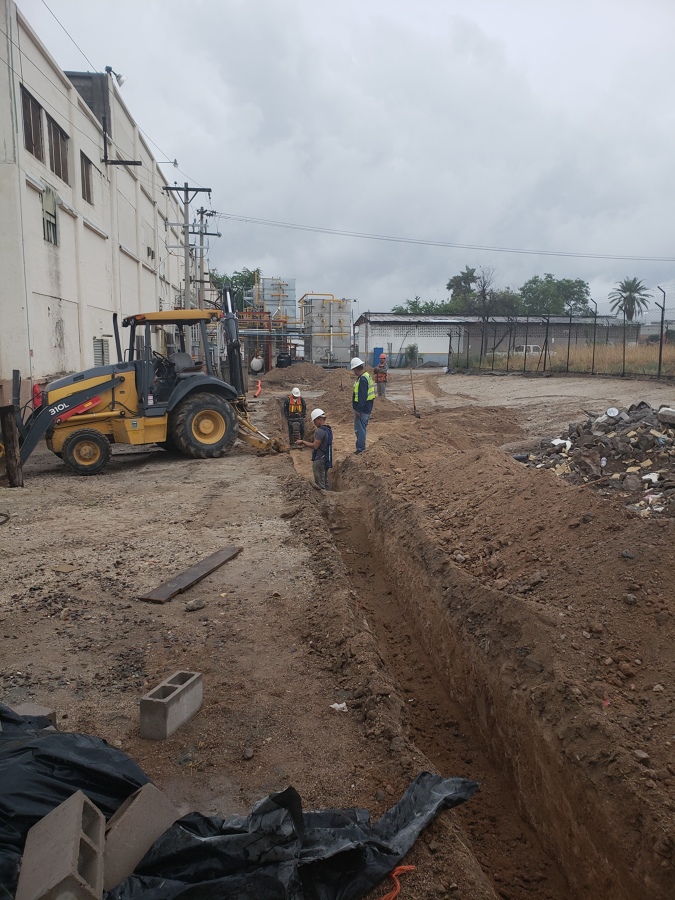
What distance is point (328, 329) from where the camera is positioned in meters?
37.4

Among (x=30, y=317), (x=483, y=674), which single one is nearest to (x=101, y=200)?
(x=30, y=317)

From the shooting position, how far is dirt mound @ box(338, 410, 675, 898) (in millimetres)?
3523

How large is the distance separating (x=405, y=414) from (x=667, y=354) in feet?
28.0

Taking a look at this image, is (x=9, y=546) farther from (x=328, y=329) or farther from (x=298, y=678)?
(x=328, y=329)

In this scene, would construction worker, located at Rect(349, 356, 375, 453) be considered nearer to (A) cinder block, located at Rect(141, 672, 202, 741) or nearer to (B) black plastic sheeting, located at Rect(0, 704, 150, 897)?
(A) cinder block, located at Rect(141, 672, 202, 741)

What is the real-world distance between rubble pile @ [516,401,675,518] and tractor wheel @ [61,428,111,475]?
6.88 metres

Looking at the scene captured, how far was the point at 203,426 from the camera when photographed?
12.4 metres

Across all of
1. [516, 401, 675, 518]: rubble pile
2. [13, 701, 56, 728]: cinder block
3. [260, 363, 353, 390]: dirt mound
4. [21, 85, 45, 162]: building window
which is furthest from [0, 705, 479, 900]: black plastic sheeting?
[260, 363, 353, 390]: dirt mound

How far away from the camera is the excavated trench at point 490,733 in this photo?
3633 millimetres

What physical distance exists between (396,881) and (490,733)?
7.38 feet

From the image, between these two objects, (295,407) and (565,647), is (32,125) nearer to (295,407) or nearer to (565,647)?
(295,407)

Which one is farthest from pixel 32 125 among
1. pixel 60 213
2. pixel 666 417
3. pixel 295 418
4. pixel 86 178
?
pixel 666 417

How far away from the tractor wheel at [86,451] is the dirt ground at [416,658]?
2.31 m

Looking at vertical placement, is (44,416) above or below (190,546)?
above
